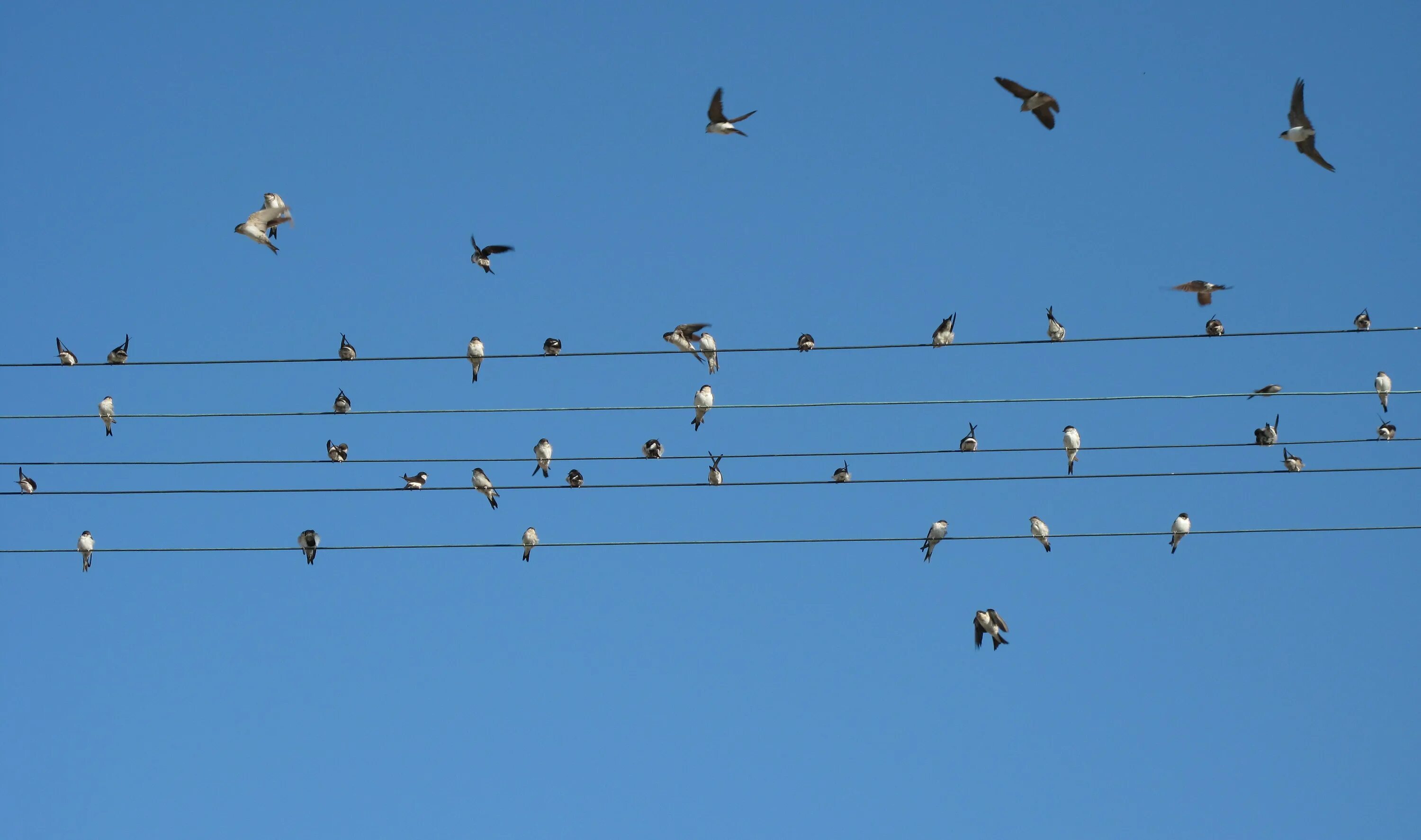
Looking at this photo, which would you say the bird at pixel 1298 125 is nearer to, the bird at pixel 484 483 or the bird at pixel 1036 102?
the bird at pixel 1036 102

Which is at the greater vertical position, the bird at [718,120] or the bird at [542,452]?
the bird at [718,120]

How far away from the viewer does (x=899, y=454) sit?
13562 mm

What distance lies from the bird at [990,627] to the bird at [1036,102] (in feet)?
16.0

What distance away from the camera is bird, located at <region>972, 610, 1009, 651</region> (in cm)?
1664

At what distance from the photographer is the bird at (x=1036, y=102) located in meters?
15.5

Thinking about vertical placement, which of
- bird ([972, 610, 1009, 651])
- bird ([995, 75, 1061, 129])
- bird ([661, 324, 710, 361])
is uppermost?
bird ([995, 75, 1061, 129])

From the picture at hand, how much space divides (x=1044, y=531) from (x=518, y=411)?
7320mm

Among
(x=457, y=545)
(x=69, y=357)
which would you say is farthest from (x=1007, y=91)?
Answer: (x=69, y=357)

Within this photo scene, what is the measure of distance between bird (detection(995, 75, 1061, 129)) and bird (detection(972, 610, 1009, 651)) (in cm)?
486

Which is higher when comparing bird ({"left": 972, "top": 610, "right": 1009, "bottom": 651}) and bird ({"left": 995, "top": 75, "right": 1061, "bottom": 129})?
bird ({"left": 995, "top": 75, "right": 1061, "bottom": 129})

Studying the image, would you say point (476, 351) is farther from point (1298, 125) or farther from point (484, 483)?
point (1298, 125)

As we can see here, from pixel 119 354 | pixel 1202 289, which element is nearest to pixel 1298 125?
pixel 1202 289

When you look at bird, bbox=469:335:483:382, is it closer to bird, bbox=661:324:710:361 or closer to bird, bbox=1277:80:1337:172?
bird, bbox=661:324:710:361

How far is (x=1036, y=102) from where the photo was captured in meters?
15.6
